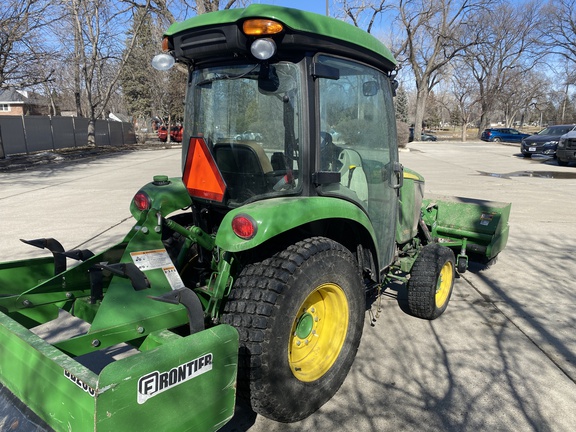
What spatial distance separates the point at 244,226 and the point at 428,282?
2098 millimetres

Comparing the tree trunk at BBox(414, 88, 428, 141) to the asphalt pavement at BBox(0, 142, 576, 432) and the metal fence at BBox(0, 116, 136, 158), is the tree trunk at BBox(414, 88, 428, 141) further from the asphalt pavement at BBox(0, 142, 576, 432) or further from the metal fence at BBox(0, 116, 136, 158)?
the asphalt pavement at BBox(0, 142, 576, 432)

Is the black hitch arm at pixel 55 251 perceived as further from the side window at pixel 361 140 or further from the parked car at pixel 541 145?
the parked car at pixel 541 145

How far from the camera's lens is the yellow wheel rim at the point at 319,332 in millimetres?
2590

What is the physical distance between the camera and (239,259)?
2543 millimetres

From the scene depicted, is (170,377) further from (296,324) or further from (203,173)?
(203,173)

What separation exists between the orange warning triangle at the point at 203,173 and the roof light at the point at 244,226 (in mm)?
517

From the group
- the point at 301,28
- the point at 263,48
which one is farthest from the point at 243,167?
the point at 301,28

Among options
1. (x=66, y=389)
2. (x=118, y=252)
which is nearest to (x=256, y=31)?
(x=118, y=252)

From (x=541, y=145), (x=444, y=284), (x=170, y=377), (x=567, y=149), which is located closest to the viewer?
(x=170, y=377)

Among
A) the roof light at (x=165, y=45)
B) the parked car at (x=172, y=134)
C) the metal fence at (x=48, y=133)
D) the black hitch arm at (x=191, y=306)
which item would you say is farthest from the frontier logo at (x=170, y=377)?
the parked car at (x=172, y=134)

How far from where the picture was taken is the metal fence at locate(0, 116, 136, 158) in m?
20.5

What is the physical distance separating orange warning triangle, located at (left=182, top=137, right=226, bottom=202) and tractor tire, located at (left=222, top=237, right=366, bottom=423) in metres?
0.64

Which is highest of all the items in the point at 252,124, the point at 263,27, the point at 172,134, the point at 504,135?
the point at 263,27

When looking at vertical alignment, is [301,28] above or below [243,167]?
above
